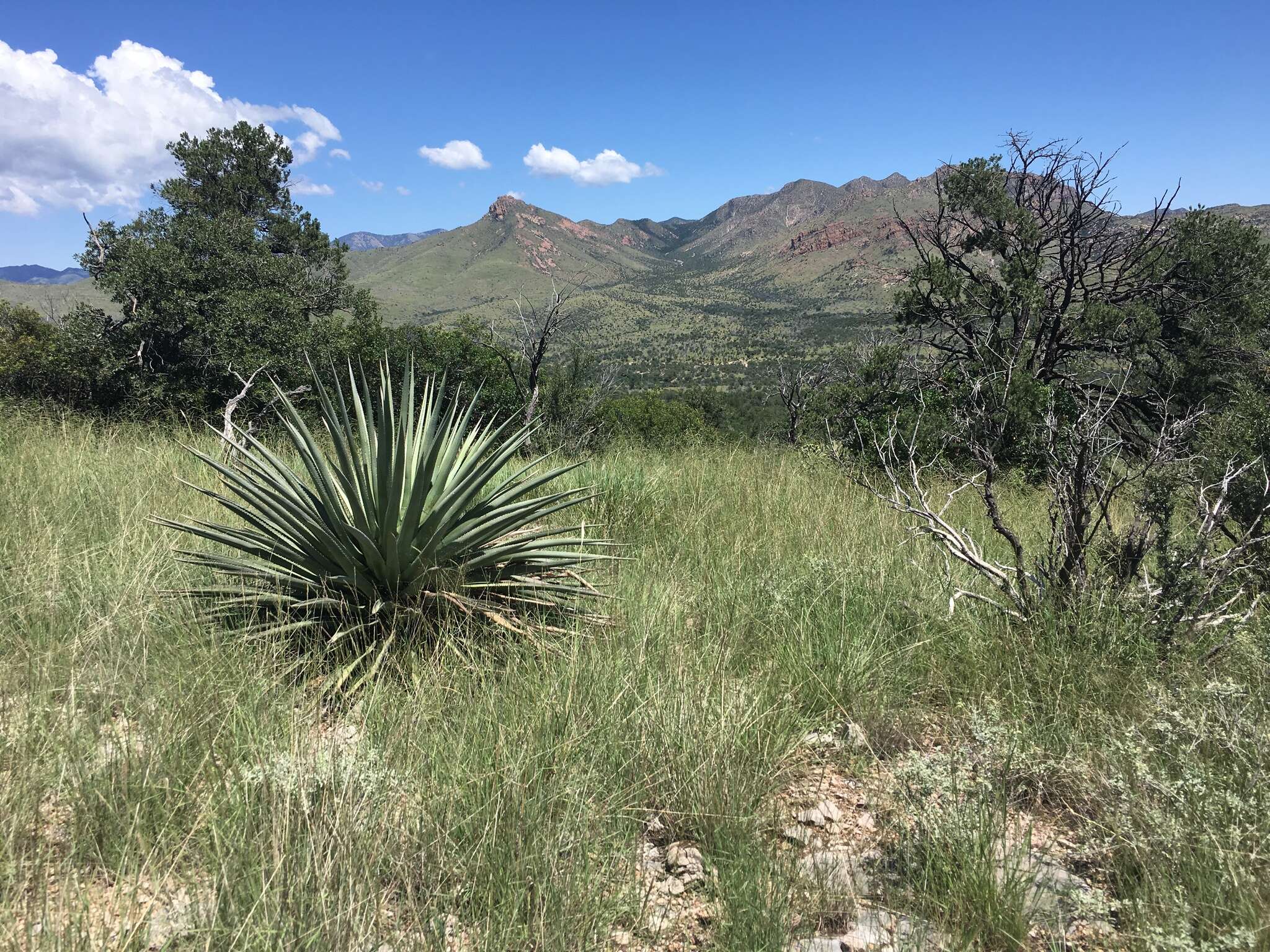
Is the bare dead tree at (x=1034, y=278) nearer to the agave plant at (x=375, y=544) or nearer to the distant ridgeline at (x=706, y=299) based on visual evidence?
the distant ridgeline at (x=706, y=299)

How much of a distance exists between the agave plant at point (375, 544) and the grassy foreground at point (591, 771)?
258 millimetres

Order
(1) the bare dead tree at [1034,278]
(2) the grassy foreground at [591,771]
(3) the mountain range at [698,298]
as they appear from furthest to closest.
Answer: (3) the mountain range at [698,298] < (1) the bare dead tree at [1034,278] < (2) the grassy foreground at [591,771]

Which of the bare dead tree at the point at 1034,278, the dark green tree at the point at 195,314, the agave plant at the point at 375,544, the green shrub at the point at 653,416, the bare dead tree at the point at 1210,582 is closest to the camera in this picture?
the bare dead tree at the point at 1210,582

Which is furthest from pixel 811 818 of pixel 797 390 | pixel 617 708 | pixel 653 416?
pixel 653 416

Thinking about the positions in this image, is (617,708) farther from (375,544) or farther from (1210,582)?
(1210,582)

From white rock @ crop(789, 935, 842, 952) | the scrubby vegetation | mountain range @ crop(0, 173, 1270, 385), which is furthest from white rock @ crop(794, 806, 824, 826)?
mountain range @ crop(0, 173, 1270, 385)

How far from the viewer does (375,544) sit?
3.38 meters

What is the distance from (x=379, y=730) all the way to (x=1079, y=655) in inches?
125

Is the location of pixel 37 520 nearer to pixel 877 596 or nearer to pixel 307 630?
pixel 307 630

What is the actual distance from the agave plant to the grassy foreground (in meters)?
0.26

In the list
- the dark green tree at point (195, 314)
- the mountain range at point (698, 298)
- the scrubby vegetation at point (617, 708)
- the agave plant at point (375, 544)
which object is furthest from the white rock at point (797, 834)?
the dark green tree at point (195, 314)

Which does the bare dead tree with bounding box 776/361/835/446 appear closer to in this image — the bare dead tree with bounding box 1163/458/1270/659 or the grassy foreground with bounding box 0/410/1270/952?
the bare dead tree with bounding box 1163/458/1270/659

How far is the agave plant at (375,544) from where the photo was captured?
3369 mm

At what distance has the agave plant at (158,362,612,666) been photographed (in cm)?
337
